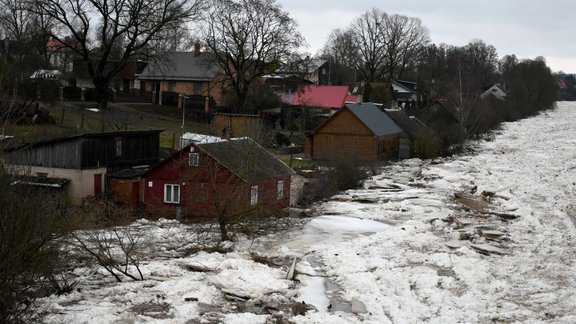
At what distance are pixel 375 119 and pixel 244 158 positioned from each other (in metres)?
25.7

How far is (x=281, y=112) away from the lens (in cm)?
5838

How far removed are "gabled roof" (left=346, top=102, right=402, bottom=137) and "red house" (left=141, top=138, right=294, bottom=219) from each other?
18.8 metres

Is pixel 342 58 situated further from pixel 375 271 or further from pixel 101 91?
pixel 375 271

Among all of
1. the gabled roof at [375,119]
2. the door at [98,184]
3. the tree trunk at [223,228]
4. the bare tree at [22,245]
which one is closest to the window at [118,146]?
the door at [98,184]

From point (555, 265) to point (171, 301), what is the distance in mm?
11557

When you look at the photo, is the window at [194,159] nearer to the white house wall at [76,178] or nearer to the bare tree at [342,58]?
the white house wall at [76,178]

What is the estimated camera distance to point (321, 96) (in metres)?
65.4

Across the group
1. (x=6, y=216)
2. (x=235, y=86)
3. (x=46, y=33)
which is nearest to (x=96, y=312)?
(x=6, y=216)

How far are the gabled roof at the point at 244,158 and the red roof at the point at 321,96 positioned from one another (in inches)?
1248

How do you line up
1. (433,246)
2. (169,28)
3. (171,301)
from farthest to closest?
(169,28)
(433,246)
(171,301)

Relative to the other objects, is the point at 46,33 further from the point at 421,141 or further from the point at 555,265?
the point at 555,265

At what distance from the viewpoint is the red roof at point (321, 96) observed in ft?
204

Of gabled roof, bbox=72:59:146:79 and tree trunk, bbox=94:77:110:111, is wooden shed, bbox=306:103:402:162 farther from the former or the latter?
gabled roof, bbox=72:59:146:79

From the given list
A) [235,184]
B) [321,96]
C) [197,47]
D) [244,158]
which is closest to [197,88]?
[197,47]
